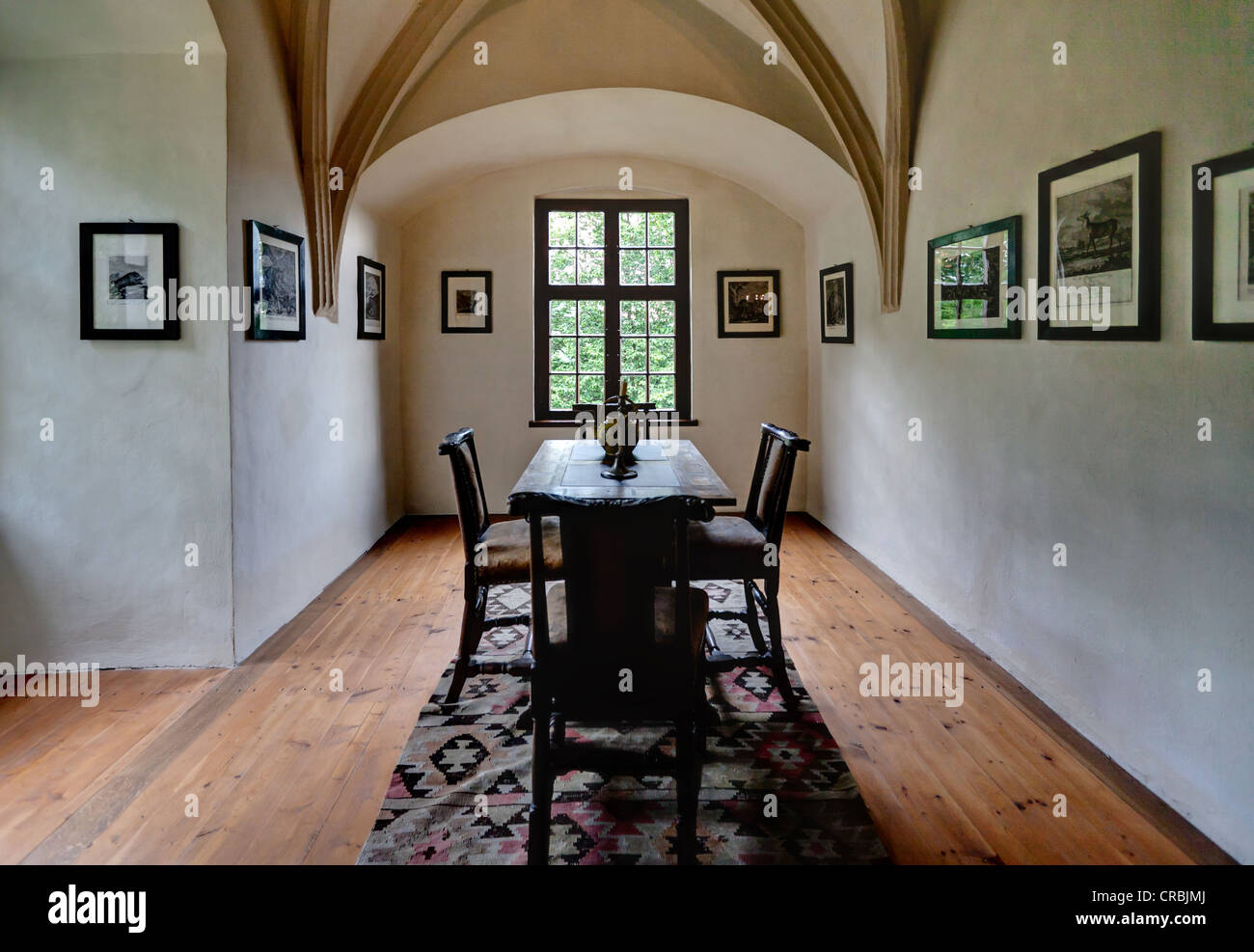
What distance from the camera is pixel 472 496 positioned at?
375cm

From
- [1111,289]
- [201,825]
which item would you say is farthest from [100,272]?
[1111,289]

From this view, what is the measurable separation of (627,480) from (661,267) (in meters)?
4.50

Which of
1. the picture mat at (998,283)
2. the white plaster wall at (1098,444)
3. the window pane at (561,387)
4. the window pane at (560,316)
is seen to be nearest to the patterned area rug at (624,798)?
the white plaster wall at (1098,444)

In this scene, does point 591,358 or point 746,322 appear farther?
point 591,358

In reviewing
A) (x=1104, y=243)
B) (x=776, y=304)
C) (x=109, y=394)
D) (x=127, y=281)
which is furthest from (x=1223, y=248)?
(x=776, y=304)

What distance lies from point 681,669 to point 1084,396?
6.57ft

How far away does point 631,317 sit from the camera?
7.98 meters

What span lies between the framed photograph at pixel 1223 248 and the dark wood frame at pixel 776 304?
17.0ft

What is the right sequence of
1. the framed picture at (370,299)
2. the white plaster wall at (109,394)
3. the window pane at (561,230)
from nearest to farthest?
the white plaster wall at (109,394) < the framed picture at (370,299) < the window pane at (561,230)

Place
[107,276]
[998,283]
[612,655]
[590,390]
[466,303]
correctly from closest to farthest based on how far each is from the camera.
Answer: [612,655]
[107,276]
[998,283]
[466,303]
[590,390]

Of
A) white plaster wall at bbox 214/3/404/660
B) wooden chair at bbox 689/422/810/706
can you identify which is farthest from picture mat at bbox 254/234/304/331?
wooden chair at bbox 689/422/810/706

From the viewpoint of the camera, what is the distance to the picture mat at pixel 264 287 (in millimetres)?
4391

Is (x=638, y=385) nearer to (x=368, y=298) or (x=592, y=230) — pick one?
(x=592, y=230)

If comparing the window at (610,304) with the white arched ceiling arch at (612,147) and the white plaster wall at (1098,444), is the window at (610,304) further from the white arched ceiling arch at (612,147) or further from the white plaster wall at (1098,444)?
the white plaster wall at (1098,444)
